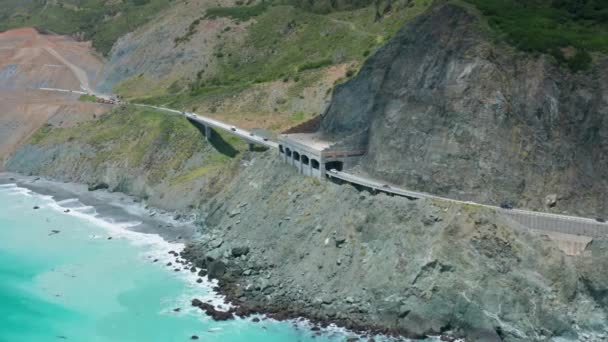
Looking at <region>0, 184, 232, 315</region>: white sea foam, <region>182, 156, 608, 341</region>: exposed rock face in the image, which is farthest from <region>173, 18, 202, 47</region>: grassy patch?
<region>182, 156, 608, 341</region>: exposed rock face

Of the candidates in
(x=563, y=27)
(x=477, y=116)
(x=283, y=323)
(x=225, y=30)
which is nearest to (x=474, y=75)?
(x=477, y=116)

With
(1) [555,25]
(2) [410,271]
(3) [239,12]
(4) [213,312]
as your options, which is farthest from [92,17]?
(2) [410,271]

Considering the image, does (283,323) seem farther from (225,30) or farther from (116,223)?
(225,30)

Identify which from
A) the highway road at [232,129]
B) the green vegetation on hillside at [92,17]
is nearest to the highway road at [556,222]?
the highway road at [232,129]

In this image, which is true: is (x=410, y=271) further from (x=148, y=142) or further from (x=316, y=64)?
(x=316, y=64)

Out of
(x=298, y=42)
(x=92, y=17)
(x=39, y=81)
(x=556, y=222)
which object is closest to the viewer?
(x=556, y=222)

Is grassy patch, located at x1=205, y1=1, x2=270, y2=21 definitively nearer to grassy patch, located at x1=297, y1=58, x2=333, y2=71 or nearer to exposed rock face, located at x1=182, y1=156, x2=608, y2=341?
grassy patch, located at x1=297, y1=58, x2=333, y2=71

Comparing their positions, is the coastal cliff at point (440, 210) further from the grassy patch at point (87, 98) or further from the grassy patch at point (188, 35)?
the grassy patch at point (188, 35)
